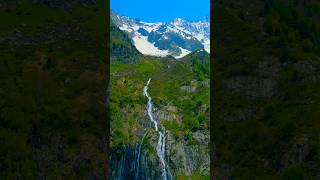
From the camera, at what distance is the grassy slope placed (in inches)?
3292
